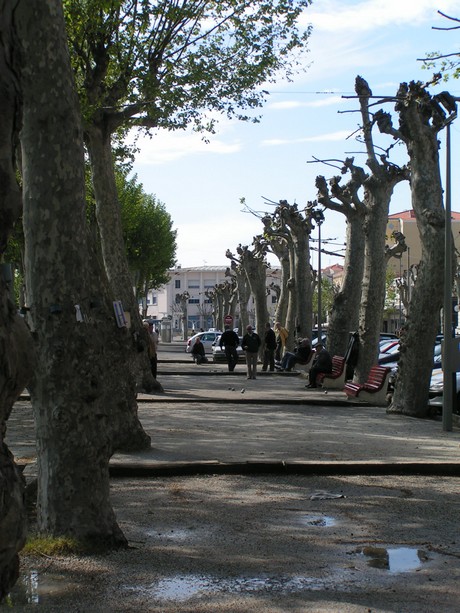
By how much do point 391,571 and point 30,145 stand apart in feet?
12.2

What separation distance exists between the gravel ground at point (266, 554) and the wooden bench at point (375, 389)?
11.3m

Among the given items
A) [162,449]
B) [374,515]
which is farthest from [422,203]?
[374,515]

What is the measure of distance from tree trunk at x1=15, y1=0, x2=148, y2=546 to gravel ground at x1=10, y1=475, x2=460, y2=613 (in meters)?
0.46

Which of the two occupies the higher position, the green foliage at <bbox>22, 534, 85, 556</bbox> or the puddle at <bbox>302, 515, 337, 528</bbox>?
the green foliage at <bbox>22, 534, 85, 556</bbox>

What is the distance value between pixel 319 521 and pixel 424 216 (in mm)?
10527

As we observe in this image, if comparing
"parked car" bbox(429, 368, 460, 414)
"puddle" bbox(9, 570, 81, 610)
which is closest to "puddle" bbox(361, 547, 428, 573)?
"puddle" bbox(9, 570, 81, 610)

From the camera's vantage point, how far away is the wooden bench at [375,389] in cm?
2189

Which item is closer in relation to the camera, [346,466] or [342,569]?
[342,569]

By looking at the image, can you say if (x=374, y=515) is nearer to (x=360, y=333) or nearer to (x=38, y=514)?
(x=38, y=514)

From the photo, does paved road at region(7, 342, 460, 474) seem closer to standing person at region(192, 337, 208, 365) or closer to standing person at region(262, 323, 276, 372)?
standing person at region(262, 323, 276, 372)

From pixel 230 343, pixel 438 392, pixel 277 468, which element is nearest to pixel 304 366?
pixel 230 343

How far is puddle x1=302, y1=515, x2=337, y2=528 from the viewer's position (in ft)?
27.6

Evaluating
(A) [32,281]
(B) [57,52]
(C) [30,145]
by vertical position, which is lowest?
(A) [32,281]

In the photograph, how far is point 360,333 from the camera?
26.2m
